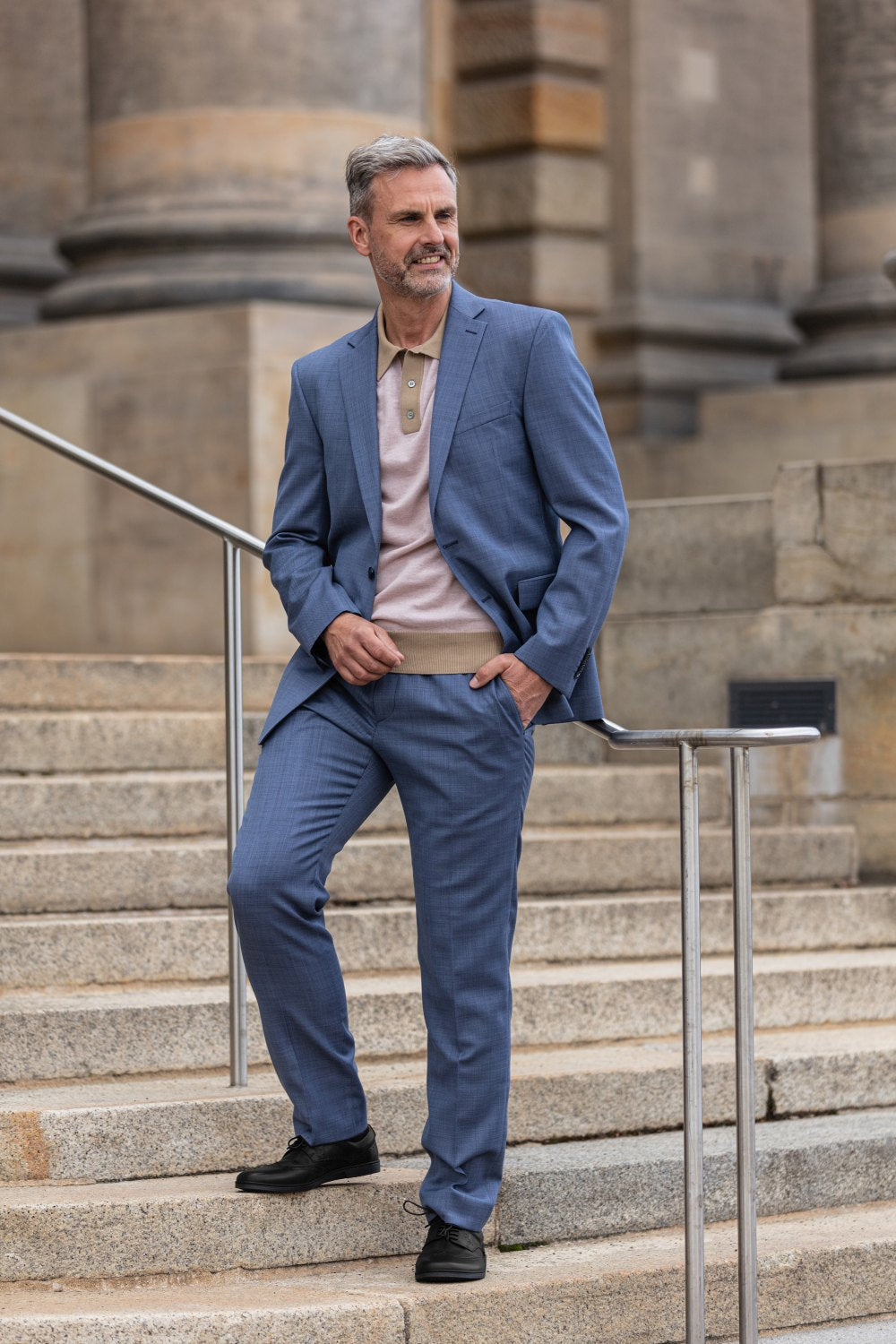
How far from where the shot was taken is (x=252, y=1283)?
4.05m

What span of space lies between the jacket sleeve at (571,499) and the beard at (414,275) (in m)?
0.18

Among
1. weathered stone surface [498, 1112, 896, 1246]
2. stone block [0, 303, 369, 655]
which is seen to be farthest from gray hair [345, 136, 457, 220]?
stone block [0, 303, 369, 655]

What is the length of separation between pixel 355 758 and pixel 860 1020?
7.44ft

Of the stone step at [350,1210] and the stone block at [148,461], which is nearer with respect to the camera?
the stone step at [350,1210]

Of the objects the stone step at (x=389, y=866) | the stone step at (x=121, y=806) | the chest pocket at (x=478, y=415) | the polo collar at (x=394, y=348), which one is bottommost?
the stone step at (x=389, y=866)

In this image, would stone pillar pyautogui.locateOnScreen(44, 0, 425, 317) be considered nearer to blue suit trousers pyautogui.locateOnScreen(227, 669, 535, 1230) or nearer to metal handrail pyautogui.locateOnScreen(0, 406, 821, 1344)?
blue suit trousers pyautogui.locateOnScreen(227, 669, 535, 1230)

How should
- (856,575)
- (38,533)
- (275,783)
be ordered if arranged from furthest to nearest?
(38,533), (856,575), (275,783)

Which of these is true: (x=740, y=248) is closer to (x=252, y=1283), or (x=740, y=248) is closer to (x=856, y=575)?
(x=856, y=575)

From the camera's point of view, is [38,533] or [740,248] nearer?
[38,533]

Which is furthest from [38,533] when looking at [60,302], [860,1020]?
[860,1020]

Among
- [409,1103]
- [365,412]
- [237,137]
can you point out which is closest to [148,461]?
[237,137]

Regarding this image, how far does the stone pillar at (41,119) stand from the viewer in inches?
388

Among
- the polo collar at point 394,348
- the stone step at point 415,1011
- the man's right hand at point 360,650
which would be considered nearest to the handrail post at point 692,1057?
the man's right hand at point 360,650

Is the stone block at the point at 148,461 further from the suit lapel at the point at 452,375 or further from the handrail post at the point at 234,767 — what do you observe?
the suit lapel at the point at 452,375
